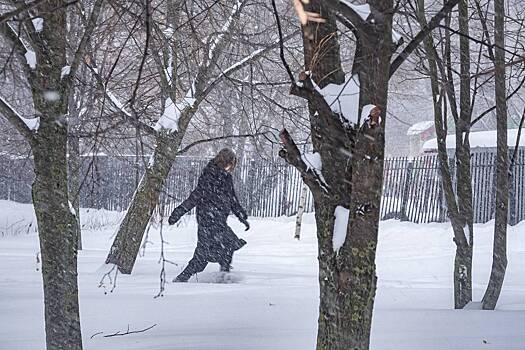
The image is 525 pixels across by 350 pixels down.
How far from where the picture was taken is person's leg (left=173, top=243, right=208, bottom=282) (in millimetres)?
7293

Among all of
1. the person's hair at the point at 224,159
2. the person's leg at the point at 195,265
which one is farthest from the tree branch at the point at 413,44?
the person's leg at the point at 195,265

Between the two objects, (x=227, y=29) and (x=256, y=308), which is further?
(x=227, y=29)

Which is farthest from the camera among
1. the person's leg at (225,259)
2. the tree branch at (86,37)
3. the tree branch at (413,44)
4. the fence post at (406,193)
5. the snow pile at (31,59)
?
the fence post at (406,193)

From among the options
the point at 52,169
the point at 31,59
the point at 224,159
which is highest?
the point at 31,59

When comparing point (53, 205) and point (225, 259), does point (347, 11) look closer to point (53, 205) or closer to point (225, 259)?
point (53, 205)

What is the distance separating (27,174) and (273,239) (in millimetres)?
8085

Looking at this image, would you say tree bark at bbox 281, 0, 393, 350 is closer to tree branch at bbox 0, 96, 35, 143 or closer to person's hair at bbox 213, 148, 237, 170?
tree branch at bbox 0, 96, 35, 143

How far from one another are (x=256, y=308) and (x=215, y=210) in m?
2.50

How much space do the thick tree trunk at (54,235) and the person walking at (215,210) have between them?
144 inches

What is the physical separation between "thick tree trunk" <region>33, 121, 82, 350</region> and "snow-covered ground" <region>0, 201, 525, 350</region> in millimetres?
502

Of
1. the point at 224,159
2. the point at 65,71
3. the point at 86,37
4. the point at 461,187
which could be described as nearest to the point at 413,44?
the point at 86,37

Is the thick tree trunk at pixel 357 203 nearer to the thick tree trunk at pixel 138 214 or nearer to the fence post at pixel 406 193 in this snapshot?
the thick tree trunk at pixel 138 214

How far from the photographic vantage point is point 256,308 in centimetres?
509

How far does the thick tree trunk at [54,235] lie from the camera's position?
3.61 metres
